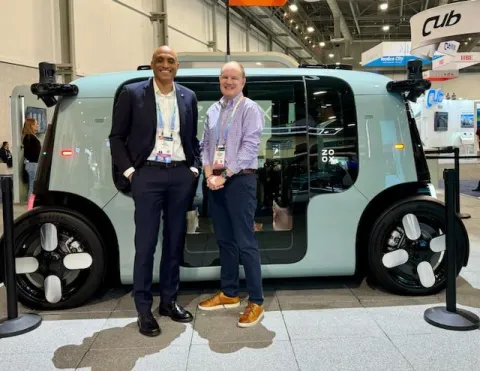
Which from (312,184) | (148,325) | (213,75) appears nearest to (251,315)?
(148,325)

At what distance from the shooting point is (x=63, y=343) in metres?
2.26

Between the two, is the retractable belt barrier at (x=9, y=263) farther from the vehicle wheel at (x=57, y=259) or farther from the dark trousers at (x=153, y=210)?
the dark trousers at (x=153, y=210)

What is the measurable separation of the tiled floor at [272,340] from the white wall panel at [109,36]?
5.86 m

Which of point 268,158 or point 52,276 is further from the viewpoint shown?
point 268,158

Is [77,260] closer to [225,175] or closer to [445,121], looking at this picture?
[225,175]

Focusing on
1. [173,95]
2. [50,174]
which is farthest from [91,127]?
[173,95]

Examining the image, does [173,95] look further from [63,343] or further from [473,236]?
[473,236]

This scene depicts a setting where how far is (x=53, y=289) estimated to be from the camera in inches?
103

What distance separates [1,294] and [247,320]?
5.74 feet

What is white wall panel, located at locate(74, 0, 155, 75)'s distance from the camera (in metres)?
7.60

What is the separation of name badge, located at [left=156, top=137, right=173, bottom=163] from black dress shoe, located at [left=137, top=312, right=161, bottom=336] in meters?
0.81

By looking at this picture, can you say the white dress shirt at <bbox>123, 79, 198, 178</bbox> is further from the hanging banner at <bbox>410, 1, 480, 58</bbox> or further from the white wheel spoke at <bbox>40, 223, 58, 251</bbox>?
the hanging banner at <bbox>410, 1, 480, 58</bbox>

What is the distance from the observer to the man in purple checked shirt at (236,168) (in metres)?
2.35

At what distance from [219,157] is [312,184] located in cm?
72
